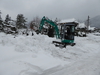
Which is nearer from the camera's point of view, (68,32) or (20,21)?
(68,32)

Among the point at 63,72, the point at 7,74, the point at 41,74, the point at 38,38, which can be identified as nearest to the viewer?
the point at 7,74

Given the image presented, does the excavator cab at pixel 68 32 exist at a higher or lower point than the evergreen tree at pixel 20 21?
lower

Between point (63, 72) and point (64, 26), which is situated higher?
point (64, 26)

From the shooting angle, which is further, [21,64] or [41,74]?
[21,64]

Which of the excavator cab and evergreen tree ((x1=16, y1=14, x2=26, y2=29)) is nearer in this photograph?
the excavator cab

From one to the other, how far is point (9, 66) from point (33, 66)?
973mm

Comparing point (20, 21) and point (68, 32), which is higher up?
point (20, 21)

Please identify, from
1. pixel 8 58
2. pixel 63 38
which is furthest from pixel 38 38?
pixel 8 58

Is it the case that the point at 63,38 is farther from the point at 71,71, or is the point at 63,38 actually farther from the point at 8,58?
the point at 8,58

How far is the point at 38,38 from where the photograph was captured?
7797 mm

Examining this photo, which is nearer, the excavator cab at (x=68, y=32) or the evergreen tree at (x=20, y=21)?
the excavator cab at (x=68, y=32)

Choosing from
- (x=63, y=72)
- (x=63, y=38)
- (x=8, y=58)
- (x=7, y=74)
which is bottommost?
(x=63, y=72)

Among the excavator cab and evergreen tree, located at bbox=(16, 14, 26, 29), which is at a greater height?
evergreen tree, located at bbox=(16, 14, 26, 29)

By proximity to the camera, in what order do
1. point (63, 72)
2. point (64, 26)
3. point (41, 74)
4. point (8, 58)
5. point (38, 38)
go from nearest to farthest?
point (41, 74)
point (63, 72)
point (8, 58)
point (38, 38)
point (64, 26)
